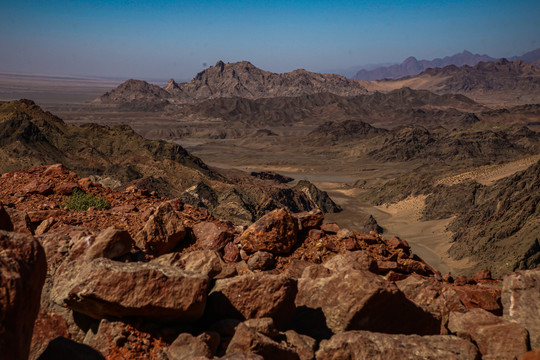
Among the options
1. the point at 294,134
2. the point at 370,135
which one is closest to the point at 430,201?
the point at 370,135

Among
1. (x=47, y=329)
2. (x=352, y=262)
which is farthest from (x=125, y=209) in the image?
(x=352, y=262)

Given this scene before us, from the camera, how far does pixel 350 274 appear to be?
6082 mm

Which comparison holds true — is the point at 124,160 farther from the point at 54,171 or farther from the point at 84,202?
the point at 84,202

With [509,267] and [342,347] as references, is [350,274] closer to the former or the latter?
[342,347]

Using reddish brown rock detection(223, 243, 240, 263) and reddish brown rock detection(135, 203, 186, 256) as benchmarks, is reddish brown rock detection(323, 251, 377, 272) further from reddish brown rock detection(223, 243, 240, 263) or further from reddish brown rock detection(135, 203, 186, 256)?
reddish brown rock detection(135, 203, 186, 256)

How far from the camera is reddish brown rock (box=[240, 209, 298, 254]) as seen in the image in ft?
27.7

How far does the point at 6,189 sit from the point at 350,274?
11.5 m

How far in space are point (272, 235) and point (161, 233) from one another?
213 centimetres

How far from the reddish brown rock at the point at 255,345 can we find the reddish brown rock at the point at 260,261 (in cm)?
311

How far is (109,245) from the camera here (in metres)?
6.04

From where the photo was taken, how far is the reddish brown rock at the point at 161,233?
25.7 feet

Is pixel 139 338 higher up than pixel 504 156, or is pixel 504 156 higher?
pixel 139 338

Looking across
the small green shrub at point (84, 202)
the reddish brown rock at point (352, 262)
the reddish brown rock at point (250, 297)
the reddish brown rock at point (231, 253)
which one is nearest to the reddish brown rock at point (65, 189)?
the small green shrub at point (84, 202)

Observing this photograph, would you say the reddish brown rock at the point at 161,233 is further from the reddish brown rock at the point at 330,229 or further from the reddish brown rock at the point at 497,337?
the reddish brown rock at the point at 497,337
